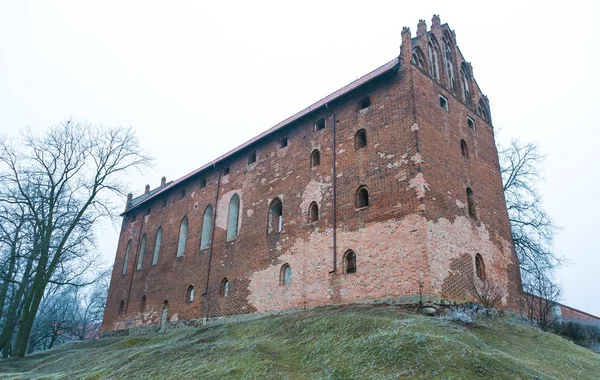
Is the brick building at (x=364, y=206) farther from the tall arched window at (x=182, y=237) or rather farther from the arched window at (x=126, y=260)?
the arched window at (x=126, y=260)

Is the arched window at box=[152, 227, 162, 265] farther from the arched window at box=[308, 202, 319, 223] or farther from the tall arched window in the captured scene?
the arched window at box=[308, 202, 319, 223]

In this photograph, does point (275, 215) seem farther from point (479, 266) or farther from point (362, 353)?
point (362, 353)

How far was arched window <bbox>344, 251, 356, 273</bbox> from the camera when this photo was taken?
14.8 meters

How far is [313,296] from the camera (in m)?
15.3

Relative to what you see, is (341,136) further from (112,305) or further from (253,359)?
(112,305)

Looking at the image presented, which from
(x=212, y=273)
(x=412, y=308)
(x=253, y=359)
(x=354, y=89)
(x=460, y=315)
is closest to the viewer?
(x=253, y=359)

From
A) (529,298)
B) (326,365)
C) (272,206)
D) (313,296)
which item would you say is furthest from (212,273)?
(529,298)

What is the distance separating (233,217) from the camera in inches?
816

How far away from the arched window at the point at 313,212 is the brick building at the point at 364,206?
74 mm

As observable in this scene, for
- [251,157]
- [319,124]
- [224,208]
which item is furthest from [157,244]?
[319,124]

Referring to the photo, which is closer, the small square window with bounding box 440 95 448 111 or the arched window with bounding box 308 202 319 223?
the arched window with bounding box 308 202 319 223

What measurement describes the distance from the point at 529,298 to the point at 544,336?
6619 mm

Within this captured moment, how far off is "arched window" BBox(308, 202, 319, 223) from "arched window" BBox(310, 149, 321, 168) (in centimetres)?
168

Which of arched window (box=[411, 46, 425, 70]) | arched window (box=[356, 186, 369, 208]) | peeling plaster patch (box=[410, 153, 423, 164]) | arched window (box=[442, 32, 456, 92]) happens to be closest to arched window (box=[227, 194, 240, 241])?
arched window (box=[356, 186, 369, 208])
